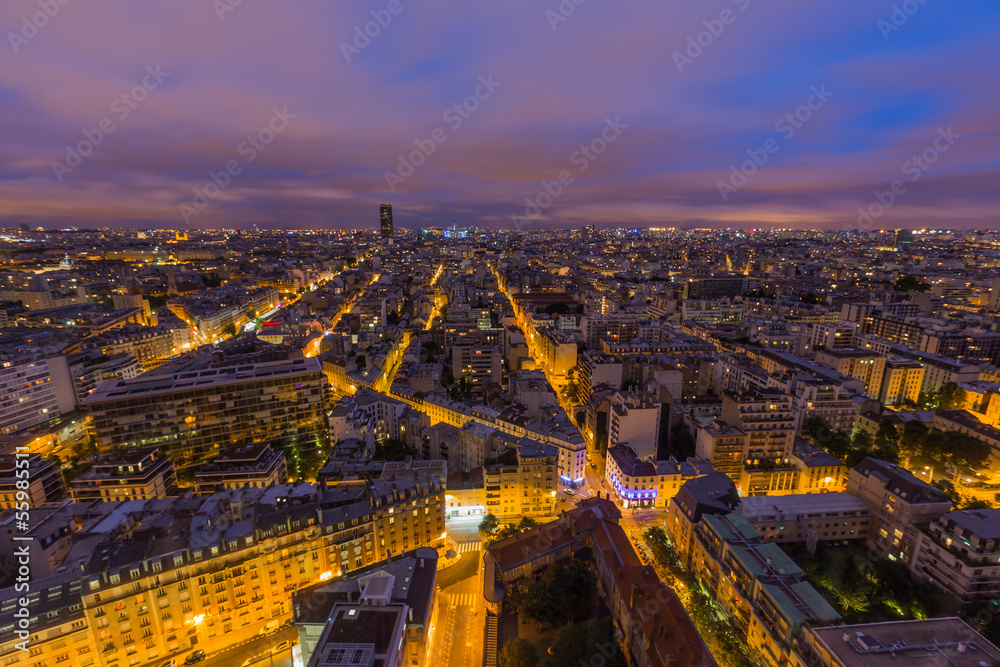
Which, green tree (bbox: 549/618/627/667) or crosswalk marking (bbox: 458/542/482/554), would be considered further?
crosswalk marking (bbox: 458/542/482/554)

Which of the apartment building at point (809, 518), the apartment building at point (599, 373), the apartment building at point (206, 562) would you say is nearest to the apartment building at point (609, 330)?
the apartment building at point (599, 373)

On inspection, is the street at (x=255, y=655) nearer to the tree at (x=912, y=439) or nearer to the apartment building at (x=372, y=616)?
the apartment building at (x=372, y=616)

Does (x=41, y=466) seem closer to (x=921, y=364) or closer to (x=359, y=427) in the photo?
(x=359, y=427)

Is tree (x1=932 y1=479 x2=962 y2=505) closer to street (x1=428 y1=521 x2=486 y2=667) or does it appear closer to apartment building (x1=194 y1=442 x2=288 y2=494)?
street (x1=428 y1=521 x2=486 y2=667)

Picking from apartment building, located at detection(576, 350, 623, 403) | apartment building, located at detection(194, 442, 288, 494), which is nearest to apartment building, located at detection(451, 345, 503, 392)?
apartment building, located at detection(576, 350, 623, 403)

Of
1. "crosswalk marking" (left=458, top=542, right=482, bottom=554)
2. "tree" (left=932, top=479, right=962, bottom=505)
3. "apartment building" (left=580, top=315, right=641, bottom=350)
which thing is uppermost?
"apartment building" (left=580, top=315, right=641, bottom=350)

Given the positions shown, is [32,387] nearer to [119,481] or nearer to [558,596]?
[119,481]

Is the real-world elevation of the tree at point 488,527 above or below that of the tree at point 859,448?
below
